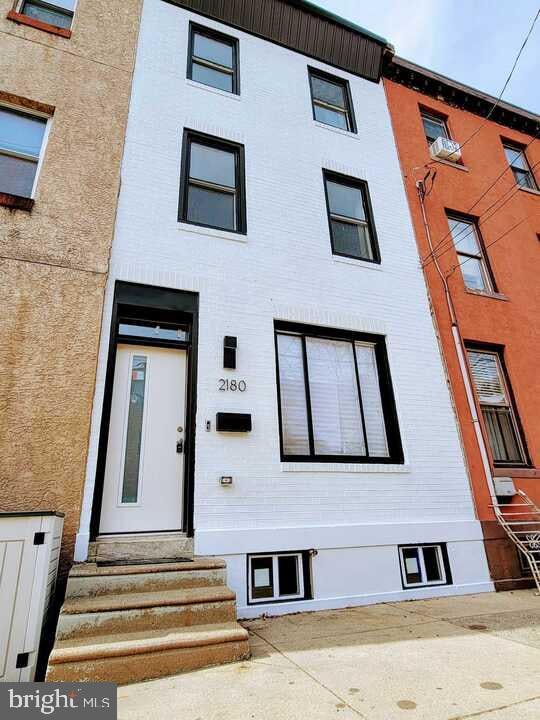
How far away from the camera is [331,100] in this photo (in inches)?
329

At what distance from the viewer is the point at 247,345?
5.34m

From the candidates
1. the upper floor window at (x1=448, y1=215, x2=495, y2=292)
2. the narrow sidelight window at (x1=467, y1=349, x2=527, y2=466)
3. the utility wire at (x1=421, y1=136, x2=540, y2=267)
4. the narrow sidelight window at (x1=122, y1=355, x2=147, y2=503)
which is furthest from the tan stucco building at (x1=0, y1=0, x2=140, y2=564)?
the upper floor window at (x1=448, y1=215, x2=495, y2=292)

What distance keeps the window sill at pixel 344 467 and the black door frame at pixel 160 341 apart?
46.6 inches

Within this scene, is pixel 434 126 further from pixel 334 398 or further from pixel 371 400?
pixel 334 398

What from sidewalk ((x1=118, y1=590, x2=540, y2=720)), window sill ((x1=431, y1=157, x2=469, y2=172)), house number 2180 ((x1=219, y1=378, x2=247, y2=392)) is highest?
window sill ((x1=431, y1=157, x2=469, y2=172))

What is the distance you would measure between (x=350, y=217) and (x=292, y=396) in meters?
3.75

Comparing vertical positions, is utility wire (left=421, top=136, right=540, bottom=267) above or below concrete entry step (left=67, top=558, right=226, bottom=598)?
above

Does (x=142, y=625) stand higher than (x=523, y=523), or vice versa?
(x=523, y=523)

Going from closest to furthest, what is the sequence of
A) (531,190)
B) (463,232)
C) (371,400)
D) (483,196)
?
(371,400), (463,232), (483,196), (531,190)

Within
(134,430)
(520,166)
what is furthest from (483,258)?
(134,430)

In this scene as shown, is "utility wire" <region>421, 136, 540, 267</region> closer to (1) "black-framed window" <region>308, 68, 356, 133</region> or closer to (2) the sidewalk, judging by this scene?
(1) "black-framed window" <region>308, 68, 356, 133</region>

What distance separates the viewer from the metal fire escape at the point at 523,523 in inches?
216

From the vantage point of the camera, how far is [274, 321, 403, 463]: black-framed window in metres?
5.41

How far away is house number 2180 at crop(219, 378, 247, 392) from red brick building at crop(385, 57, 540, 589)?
348 cm
